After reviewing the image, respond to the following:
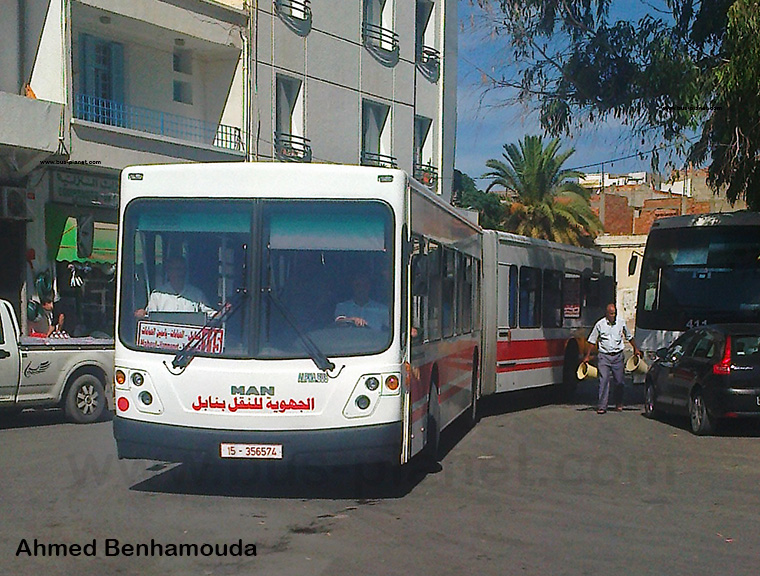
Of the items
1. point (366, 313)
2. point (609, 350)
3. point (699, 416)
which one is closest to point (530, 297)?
point (609, 350)

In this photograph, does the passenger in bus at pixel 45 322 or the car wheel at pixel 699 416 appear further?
the passenger in bus at pixel 45 322

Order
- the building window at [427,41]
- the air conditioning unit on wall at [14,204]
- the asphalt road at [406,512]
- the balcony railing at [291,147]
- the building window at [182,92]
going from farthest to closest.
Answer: the building window at [427,41] < the balcony railing at [291,147] < the building window at [182,92] < the air conditioning unit on wall at [14,204] < the asphalt road at [406,512]

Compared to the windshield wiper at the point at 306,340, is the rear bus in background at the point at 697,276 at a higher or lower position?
higher

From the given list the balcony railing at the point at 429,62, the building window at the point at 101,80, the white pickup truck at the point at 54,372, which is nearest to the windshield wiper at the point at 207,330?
the white pickup truck at the point at 54,372

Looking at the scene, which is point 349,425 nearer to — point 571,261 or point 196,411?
point 196,411

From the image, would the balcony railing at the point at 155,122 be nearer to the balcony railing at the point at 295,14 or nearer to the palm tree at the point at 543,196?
the balcony railing at the point at 295,14

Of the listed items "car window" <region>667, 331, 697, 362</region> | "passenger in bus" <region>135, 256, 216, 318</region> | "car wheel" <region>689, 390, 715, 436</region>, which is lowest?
"car wheel" <region>689, 390, 715, 436</region>

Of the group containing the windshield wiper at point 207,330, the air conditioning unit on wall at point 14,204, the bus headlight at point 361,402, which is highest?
the air conditioning unit on wall at point 14,204

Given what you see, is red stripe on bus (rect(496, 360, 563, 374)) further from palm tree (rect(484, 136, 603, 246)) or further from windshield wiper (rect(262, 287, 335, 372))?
palm tree (rect(484, 136, 603, 246))

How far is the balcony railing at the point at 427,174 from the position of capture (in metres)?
34.1

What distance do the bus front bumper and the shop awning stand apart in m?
14.4

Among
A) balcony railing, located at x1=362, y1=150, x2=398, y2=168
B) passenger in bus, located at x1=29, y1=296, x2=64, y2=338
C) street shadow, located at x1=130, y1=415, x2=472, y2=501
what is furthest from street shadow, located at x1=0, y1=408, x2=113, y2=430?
balcony railing, located at x1=362, y1=150, x2=398, y2=168

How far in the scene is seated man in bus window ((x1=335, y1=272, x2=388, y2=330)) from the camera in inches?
387

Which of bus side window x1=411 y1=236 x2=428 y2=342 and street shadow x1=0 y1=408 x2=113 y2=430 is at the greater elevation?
bus side window x1=411 y1=236 x2=428 y2=342
